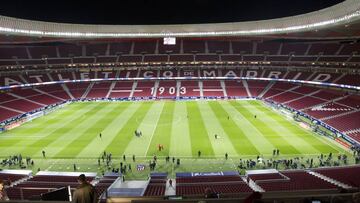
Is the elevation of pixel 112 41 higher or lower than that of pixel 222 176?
higher

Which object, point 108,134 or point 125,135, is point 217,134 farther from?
point 108,134

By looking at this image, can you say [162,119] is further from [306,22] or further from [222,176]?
[306,22]

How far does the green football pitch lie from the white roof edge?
16.6m

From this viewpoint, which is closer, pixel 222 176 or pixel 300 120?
pixel 222 176

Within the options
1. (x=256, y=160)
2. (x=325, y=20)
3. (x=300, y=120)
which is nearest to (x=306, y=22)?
(x=325, y=20)

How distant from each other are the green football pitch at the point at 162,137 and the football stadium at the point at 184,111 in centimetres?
19

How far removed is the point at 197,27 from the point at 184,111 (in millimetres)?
31904

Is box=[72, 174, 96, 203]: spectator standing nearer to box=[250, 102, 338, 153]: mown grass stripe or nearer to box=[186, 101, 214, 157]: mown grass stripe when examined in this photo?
box=[186, 101, 214, 157]: mown grass stripe

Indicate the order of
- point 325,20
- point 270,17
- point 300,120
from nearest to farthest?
point 300,120 → point 325,20 → point 270,17

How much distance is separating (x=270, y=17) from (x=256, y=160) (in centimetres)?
4916

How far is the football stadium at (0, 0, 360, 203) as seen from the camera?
909 inches

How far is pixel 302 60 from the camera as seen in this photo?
7662cm

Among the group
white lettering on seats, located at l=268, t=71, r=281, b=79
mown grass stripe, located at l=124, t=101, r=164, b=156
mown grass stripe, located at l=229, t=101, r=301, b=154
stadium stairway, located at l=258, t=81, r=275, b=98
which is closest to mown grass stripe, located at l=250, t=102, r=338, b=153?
mown grass stripe, located at l=229, t=101, r=301, b=154

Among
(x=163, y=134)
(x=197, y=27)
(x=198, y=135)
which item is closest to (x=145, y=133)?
(x=163, y=134)
